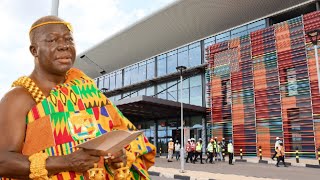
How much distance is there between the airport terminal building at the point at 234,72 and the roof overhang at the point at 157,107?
72 millimetres

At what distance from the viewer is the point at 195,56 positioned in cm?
3097

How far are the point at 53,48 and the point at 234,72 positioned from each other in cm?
2498

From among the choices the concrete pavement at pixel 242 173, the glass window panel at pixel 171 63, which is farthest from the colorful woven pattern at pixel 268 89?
the glass window panel at pixel 171 63

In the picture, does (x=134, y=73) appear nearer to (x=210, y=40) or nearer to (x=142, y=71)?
(x=142, y=71)

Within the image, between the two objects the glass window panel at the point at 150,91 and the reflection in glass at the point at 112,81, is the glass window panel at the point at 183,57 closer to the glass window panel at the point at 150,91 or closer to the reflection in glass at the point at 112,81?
the glass window panel at the point at 150,91

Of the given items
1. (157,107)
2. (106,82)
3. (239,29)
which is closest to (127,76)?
(106,82)

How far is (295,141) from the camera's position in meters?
21.5

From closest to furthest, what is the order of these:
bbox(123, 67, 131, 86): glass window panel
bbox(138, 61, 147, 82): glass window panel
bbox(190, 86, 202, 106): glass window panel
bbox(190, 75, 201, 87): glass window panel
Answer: bbox(190, 86, 202, 106): glass window panel, bbox(190, 75, 201, 87): glass window panel, bbox(138, 61, 147, 82): glass window panel, bbox(123, 67, 131, 86): glass window panel

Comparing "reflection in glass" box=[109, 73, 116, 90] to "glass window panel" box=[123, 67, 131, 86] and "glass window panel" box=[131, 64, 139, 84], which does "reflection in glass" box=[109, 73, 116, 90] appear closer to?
"glass window panel" box=[123, 67, 131, 86]

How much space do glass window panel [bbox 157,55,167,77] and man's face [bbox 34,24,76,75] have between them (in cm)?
3200

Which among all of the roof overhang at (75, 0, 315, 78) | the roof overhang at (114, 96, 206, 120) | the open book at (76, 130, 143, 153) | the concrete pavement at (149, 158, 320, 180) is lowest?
the concrete pavement at (149, 158, 320, 180)

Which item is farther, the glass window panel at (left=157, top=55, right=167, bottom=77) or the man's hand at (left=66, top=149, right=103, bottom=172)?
the glass window panel at (left=157, top=55, right=167, bottom=77)

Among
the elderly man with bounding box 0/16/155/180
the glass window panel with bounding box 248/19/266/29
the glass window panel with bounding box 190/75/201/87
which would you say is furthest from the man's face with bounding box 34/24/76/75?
the glass window panel with bounding box 190/75/201/87

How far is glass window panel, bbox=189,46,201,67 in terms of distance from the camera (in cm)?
3052
